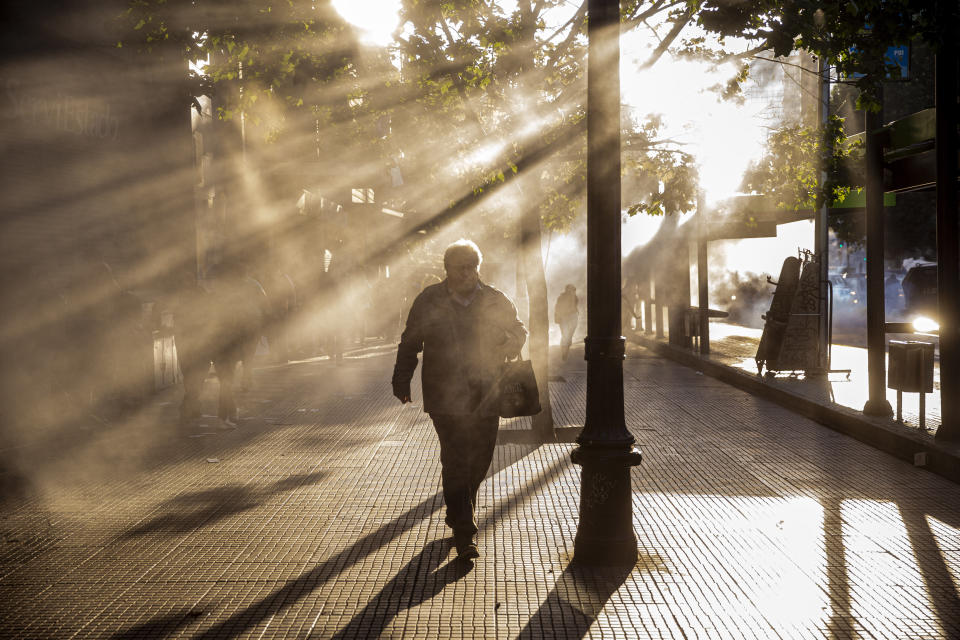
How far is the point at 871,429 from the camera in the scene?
9.79m

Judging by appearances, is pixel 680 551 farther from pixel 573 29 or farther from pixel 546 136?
pixel 573 29

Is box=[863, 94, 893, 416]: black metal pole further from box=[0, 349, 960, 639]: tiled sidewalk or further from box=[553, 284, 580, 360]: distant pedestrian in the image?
box=[553, 284, 580, 360]: distant pedestrian

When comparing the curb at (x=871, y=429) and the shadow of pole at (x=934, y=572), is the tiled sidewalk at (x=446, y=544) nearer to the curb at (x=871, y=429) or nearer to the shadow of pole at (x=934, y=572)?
the shadow of pole at (x=934, y=572)

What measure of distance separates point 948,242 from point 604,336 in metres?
4.77

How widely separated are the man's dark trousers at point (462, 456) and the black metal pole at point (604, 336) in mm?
523

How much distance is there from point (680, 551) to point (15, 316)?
8142 millimetres

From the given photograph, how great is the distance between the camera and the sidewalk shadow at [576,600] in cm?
435

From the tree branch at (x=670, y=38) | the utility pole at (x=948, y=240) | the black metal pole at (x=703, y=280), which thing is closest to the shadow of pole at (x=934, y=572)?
the utility pole at (x=948, y=240)

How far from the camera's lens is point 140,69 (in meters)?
15.0

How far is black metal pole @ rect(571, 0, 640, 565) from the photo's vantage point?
5461mm

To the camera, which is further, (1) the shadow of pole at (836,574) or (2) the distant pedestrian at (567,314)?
(2) the distant pedestrian at (567,314)

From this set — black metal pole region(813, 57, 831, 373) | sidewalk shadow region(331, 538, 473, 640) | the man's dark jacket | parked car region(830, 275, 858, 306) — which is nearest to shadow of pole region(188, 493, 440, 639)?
sidewalk shadow region(331, 538, 473, 640)

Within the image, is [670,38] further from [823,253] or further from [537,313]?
[823,253]

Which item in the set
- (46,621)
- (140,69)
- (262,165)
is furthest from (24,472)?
(262,165)
